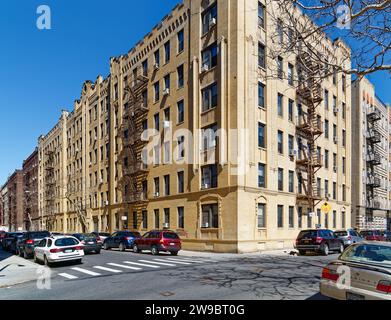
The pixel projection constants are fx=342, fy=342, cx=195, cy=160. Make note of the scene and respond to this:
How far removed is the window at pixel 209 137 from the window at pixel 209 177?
165 centimetres

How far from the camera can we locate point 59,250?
17625 millimetres

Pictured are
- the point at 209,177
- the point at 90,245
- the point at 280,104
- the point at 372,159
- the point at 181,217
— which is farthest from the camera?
the point at 372,159

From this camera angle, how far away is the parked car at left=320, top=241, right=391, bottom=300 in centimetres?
659

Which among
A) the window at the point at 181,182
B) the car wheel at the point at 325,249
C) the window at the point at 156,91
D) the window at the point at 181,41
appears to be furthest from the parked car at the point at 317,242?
the window at the point at 156,91

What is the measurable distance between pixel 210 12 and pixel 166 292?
25.4m

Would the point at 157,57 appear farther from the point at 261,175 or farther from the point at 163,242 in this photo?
the point at 163,242

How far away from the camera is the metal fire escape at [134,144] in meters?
37.5

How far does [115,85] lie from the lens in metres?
46.5

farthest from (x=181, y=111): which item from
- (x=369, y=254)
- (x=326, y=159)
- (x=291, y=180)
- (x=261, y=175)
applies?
(x=369, y=254)

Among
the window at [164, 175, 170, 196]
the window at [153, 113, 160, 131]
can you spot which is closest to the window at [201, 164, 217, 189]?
the window at [164, 175, 170, 196]

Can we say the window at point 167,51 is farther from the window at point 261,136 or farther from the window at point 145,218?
the window at point 145,218

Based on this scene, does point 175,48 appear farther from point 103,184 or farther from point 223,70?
point 103,184

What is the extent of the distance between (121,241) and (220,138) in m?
11.9

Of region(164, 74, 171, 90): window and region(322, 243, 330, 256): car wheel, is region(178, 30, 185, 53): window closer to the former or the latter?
region(164, 74, 171, 90): window
